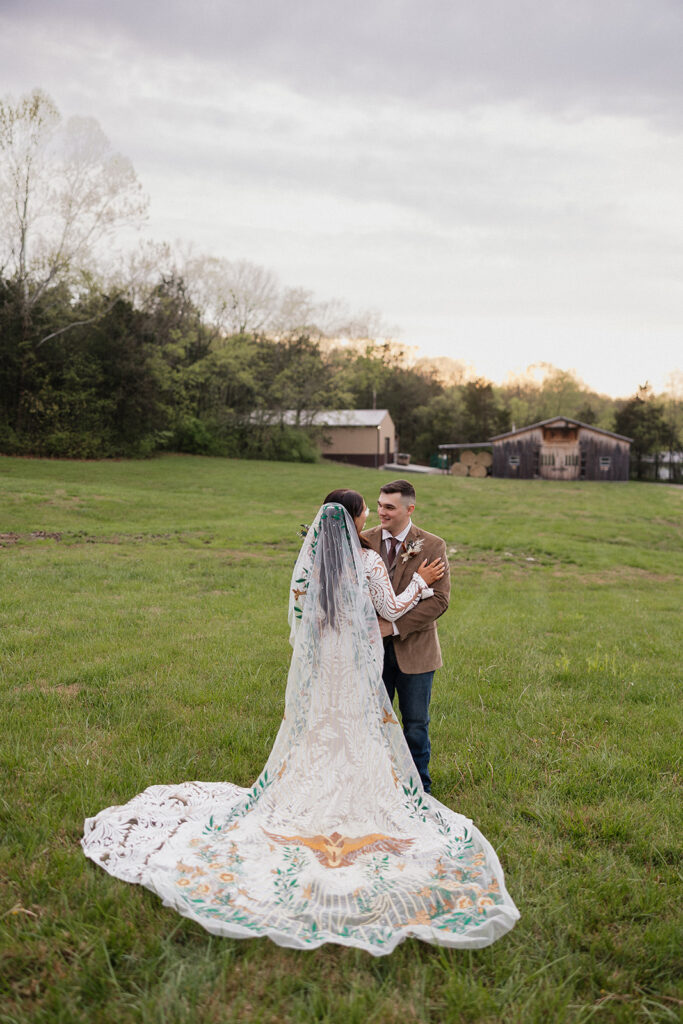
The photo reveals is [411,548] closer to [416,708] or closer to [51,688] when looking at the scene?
[416,708]

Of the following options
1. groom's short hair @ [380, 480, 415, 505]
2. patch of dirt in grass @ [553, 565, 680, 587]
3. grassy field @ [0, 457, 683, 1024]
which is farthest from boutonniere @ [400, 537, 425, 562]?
patch of dirt in grass @ [553, 565, 680, 587]

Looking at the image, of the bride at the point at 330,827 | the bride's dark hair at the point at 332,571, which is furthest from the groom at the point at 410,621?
the bride's dark hair at the point at 332,571

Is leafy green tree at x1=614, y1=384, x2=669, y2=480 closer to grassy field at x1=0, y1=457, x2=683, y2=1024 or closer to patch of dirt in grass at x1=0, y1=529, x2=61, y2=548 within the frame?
grassy field at x1=0, y1=457, x2=683, y2=1024

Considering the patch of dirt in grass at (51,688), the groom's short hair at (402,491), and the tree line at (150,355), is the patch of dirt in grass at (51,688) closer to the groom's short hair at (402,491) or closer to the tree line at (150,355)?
the groom's short hair at (402,491)

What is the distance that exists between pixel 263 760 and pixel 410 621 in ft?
5.64

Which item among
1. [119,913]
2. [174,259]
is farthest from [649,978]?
[174,259]

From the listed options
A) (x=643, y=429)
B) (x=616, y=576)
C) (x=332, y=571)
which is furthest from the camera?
(x=643, y=429)

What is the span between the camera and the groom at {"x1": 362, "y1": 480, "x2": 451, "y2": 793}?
14.6 ft

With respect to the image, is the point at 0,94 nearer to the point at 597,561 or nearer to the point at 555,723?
the point at 597,561

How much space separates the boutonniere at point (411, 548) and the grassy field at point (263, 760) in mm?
1722

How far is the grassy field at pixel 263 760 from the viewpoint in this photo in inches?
113

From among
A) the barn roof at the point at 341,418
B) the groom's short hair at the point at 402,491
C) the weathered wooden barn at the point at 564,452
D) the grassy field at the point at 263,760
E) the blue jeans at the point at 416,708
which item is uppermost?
the barn roof at the point at 341,418

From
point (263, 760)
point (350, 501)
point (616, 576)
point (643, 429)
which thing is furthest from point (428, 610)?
point (643, 429)

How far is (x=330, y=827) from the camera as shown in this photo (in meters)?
3.80
